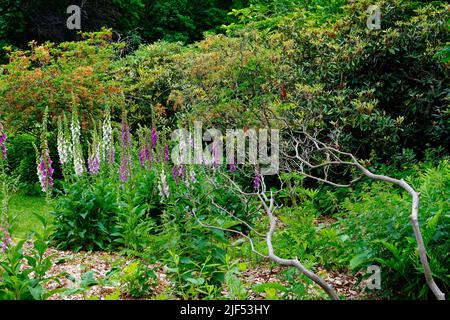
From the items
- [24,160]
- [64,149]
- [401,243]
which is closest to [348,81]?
[64,149]

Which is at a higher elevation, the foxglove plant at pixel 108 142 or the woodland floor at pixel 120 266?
the foxglove plant at pixel 108 142

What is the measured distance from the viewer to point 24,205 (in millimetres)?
8617

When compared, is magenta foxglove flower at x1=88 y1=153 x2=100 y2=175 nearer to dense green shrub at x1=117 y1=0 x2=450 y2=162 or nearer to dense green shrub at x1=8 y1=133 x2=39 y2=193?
dense green shrub at x1=117 y1=0 x2=450 y2=162

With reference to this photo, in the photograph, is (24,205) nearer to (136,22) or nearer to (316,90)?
(316,90)

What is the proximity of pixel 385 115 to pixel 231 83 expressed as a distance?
2.54 metres

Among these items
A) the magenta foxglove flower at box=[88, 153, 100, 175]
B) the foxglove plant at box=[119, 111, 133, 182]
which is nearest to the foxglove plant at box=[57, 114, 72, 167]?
the magenta foxglove flower at box=[88, 153, 100, 175]

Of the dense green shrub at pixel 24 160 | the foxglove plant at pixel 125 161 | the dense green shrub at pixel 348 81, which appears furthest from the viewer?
the dense green shrub at pixel 24 160

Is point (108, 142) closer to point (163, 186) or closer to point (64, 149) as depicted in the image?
point (64, 149)

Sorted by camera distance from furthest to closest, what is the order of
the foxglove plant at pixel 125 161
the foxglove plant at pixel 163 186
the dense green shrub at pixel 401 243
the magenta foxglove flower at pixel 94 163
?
the magenta foxglove flower at pixel 94 163, the foxglove plant at pixel 125 161, the foxglove plant at pixel 163 186, the dense green shrub at pixel 401 243

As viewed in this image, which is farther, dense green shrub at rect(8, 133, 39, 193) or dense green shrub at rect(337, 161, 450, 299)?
dense green shrub at rect(8, 133, 39, 193)

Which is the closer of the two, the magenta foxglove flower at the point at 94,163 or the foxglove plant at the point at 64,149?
the foxglove plant at the point at 64,149

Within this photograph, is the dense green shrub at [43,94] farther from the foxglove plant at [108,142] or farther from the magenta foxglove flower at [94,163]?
the magenta foxglove flower at [94,163]

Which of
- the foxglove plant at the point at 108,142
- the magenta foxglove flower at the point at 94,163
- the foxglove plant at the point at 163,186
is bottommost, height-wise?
the foxglove plant at the point at 163,186

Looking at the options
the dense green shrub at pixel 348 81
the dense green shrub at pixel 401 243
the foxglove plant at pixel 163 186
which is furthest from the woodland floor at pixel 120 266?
the dense green shrub at pixel 348 81
